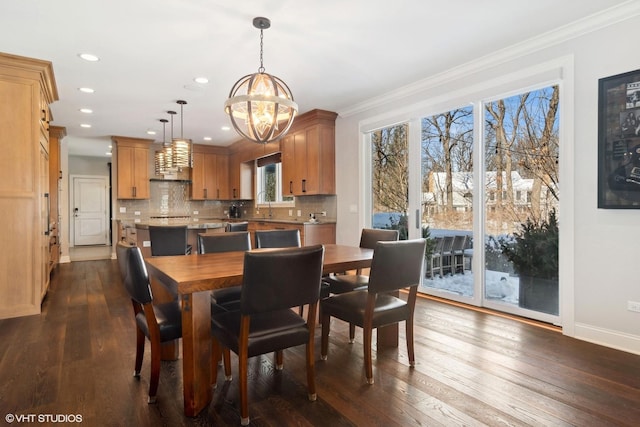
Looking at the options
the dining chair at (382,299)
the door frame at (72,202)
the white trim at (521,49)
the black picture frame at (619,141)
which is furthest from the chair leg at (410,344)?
the door frame at (72,202)

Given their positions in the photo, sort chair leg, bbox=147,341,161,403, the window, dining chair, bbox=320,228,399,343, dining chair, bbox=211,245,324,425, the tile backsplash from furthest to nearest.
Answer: the tile backsplash
the window
dining chair, bbox=320,228,399,343
chair leg, bbox=147,341,161,403
dining chair, bbox=211,245,324,425

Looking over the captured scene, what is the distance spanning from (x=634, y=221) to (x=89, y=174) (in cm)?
1154

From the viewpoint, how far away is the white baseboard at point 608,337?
8.57 feet

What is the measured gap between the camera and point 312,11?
2.65 m

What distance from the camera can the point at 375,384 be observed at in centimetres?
214

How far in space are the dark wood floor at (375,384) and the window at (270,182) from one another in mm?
4383

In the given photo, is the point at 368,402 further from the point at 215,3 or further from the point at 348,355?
the point at 215,3

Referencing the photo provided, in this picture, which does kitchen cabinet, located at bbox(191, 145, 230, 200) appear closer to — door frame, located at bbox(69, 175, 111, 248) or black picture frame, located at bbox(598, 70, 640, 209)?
door frame, located at bbox(69, 175, 111, 248)

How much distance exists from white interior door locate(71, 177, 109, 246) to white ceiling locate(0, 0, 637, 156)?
244 inches

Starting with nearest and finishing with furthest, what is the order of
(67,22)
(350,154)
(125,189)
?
(67,22) → (350,154) → (125,189)

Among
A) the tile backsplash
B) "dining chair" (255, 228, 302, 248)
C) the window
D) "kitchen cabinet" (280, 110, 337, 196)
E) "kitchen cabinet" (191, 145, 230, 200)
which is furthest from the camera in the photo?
"kitchen cabinet" (191, 145, 230, 200)

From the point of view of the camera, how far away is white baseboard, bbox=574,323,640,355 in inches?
103

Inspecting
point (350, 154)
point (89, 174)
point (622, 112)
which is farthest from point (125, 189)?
point (622, 112)

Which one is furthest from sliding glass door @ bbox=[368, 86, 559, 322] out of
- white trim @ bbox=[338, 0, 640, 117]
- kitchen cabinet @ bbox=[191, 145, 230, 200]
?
kitchen cabinet @ bbox=[191, 145, 230, 200]
